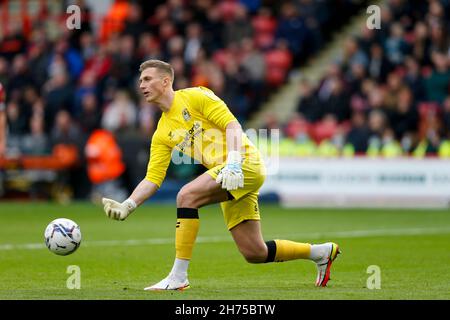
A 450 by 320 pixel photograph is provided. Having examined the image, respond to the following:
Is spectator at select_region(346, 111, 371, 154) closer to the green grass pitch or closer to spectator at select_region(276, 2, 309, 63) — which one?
the green grass pitch

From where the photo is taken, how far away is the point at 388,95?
23656mm

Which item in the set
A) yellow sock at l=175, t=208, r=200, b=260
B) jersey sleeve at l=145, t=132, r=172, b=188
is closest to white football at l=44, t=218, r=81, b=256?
jersey sleeve at l=145, t=132, r=172, b=188

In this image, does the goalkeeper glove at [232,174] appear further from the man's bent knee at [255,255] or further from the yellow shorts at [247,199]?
the man's bent knee at [255,255]

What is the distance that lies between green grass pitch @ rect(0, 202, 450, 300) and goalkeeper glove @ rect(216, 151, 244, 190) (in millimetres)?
939

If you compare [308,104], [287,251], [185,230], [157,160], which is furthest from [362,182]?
[185,230]

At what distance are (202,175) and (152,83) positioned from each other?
3.17 ft

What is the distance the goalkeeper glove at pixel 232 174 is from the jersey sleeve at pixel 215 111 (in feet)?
1.39

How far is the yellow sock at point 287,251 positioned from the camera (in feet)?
34.3

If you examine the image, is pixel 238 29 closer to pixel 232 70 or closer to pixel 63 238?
pixel 232 70

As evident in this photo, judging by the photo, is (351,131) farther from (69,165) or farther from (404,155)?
(69,165)

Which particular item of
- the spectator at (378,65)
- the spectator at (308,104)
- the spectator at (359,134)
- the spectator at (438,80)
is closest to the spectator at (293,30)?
the spectator at (308,104)

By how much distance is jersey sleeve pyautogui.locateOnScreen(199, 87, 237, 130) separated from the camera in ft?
32.9

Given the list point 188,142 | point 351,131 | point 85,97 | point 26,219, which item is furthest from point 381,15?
point 188,142

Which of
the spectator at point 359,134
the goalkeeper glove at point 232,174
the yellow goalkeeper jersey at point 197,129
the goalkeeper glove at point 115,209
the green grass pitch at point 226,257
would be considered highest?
the spectator at point 359,134
